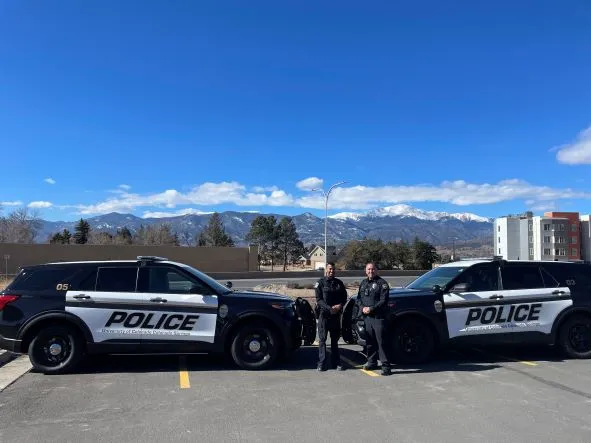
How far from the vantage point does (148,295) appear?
331 inches

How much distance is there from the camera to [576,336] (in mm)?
9281

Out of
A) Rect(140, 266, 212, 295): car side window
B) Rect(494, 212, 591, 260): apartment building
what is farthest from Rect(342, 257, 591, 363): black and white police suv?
Rect(494, 212, 591, 260): apartment building

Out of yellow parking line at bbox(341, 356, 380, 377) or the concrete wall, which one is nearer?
yellow parking line at bbox(341, 356, 380, 377)

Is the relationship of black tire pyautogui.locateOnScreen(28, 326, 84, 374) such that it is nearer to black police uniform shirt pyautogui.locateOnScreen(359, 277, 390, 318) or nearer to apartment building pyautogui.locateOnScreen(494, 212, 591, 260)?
black police uniform shirt pyautogui.locateOnScreen(359, 277, 390, 318)

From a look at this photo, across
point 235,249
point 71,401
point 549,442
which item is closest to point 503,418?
point 549,442

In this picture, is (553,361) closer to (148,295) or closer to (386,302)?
(386,302)

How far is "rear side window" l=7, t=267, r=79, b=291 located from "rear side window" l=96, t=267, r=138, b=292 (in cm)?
42

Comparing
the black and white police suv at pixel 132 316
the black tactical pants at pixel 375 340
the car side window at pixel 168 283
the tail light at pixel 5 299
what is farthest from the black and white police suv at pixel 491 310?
the tail light at pixel 5 299

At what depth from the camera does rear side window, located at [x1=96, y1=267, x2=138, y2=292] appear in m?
8.47

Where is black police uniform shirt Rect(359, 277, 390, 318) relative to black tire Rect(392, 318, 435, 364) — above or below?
above

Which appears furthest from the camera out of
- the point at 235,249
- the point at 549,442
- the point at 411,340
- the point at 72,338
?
the point at 235,249

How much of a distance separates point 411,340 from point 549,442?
12.1 feet

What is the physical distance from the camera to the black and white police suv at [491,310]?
8797 mm

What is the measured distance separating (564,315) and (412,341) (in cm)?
269
